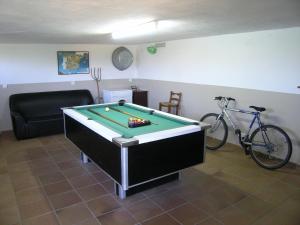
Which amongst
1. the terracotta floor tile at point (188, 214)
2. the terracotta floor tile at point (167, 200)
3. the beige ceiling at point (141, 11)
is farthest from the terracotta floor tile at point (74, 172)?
the beige ceiling at point (141, 11)

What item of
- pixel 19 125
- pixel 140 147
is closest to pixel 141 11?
pixel 140 147

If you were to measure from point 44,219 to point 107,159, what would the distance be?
3.05ft

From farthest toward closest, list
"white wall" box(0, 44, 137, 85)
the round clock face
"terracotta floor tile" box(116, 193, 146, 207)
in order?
the round clock face → "white wall" box(0, 44, 137, 85) → "terracotta floor tile" box(116, 193, 146, 207)

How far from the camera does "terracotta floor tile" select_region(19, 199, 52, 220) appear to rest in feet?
8.98

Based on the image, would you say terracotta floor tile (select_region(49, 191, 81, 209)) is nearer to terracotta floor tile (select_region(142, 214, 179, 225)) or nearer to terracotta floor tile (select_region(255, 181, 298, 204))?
terracotta floor tile (select_region(142, 214, 179, 225))

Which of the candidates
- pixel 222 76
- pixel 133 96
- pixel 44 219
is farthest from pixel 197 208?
pixel 133 96

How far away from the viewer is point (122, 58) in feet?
23.6

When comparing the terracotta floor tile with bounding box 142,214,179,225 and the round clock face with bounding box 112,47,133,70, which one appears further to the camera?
the round clock face with bounding box 112,47,133,70

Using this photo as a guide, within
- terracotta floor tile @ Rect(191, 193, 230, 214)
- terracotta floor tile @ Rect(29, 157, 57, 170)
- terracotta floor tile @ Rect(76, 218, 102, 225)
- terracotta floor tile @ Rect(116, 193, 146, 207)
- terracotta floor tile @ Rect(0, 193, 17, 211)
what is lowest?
terracotta floor tile @ Rect(76, 218, 102, 225)

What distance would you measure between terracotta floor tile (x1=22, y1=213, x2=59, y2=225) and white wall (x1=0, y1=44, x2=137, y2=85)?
4.26 meters

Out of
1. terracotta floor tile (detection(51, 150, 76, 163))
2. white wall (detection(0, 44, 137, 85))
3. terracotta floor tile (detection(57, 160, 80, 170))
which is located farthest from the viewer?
white wall (detection(0, 44, 137, 85))

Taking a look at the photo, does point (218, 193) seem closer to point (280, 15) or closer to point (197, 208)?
point (197, 208)

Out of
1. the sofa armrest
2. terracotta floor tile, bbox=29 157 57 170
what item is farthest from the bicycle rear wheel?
the sofa armrest

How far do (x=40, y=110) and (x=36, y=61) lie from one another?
125cm
